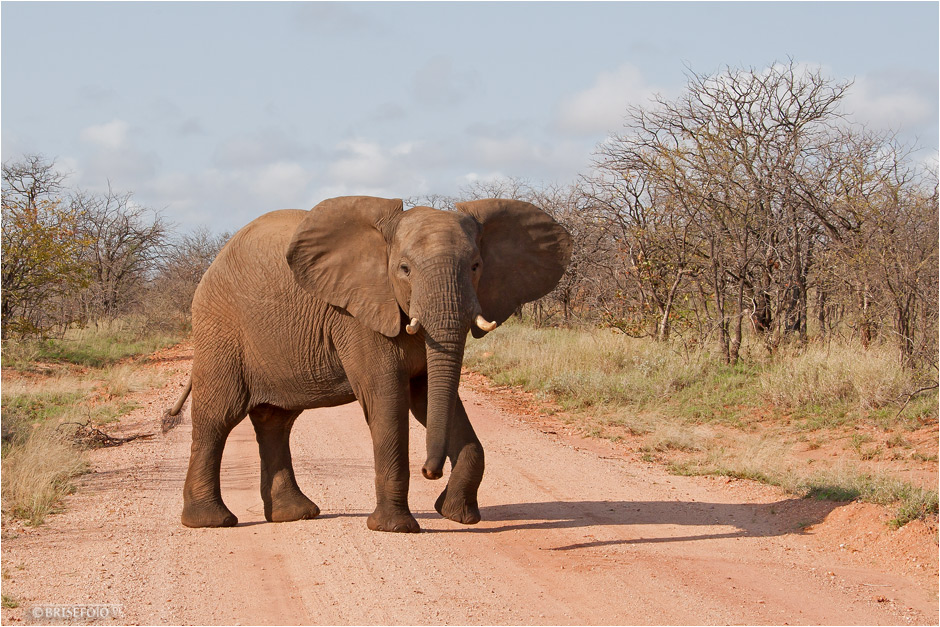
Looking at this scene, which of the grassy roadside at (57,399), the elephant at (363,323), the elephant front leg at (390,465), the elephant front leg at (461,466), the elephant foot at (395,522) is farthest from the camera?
the grassy roadside at (57,399)

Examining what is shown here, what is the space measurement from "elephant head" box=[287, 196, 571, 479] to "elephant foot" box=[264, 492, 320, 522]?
1776 mm

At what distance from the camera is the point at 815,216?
14.7m

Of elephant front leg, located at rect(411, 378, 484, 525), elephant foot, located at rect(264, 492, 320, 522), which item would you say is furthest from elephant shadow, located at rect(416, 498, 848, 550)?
elephant foot, located at rect(264, 492, 320, 522)

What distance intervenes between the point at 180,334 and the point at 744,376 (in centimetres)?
1803

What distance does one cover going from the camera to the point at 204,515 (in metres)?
7.31

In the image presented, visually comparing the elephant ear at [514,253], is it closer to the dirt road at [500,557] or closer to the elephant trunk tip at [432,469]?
the elephant trunk tip at [432,469]

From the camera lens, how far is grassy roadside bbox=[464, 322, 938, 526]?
899cm

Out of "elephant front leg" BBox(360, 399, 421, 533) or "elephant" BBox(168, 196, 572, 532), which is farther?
"elephant front leg" BBox(360, 399, 421, 533)

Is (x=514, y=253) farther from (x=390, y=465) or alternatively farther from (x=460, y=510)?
(x=460, y=510)

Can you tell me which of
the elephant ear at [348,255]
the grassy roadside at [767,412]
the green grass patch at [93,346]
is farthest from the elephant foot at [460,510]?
the green grass patch at [93,346]

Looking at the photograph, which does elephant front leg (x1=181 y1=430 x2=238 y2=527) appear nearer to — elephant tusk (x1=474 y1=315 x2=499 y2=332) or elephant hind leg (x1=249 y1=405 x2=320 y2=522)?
elephant hind leg (x1=249 y1=405 x2=320 y2=522)

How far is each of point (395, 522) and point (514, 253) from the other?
2.19 m

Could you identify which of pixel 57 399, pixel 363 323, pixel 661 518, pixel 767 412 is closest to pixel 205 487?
pixel 363 323

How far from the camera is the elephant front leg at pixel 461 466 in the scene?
7.18 meters
